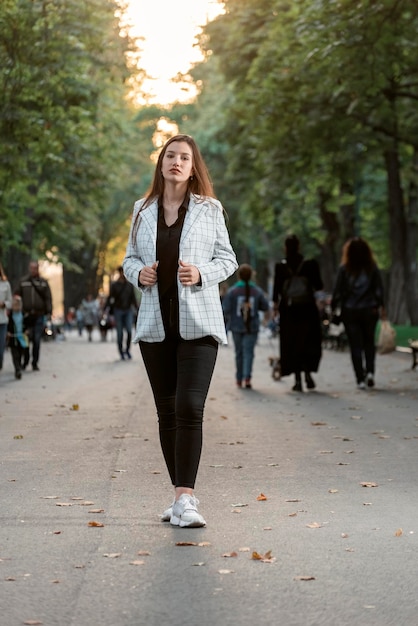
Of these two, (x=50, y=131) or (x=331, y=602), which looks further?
(x=50, y=131)

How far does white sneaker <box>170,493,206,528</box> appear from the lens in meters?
6.86

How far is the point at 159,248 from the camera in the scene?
22.5 ft

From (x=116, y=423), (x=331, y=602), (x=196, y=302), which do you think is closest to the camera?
Answer: (x=331, y=602)

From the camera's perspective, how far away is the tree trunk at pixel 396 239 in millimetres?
31422

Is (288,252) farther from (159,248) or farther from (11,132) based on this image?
(159,248)

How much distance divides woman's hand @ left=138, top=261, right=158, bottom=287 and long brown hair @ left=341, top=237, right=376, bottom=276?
1093cm

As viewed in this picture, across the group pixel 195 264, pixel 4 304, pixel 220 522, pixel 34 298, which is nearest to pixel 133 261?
pixel 195 264

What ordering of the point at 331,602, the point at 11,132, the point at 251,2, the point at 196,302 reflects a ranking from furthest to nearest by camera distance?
the point at 251,2
the point at 11,132
the point at 196,302
the point at 331,602

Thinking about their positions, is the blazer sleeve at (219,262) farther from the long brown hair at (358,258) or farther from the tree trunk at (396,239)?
the tree trunk at (396,239)

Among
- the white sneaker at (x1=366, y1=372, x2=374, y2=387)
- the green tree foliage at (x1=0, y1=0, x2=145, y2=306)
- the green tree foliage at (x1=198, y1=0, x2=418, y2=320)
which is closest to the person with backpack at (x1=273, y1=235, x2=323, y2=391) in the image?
the white sneaker at (x1=366, y1=372, x2=374, y2=387)

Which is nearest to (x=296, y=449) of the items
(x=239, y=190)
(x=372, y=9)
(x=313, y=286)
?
(x=313, y=286)

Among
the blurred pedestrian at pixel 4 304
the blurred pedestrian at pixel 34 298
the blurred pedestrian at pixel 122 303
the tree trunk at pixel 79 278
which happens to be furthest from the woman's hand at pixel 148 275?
the tree trunk at pixel 79 278

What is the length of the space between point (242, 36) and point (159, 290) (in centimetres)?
2520

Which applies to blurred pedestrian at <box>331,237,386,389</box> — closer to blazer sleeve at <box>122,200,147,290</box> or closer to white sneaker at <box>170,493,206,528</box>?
blazer sleeve at <box>122,200,147,290</box>
